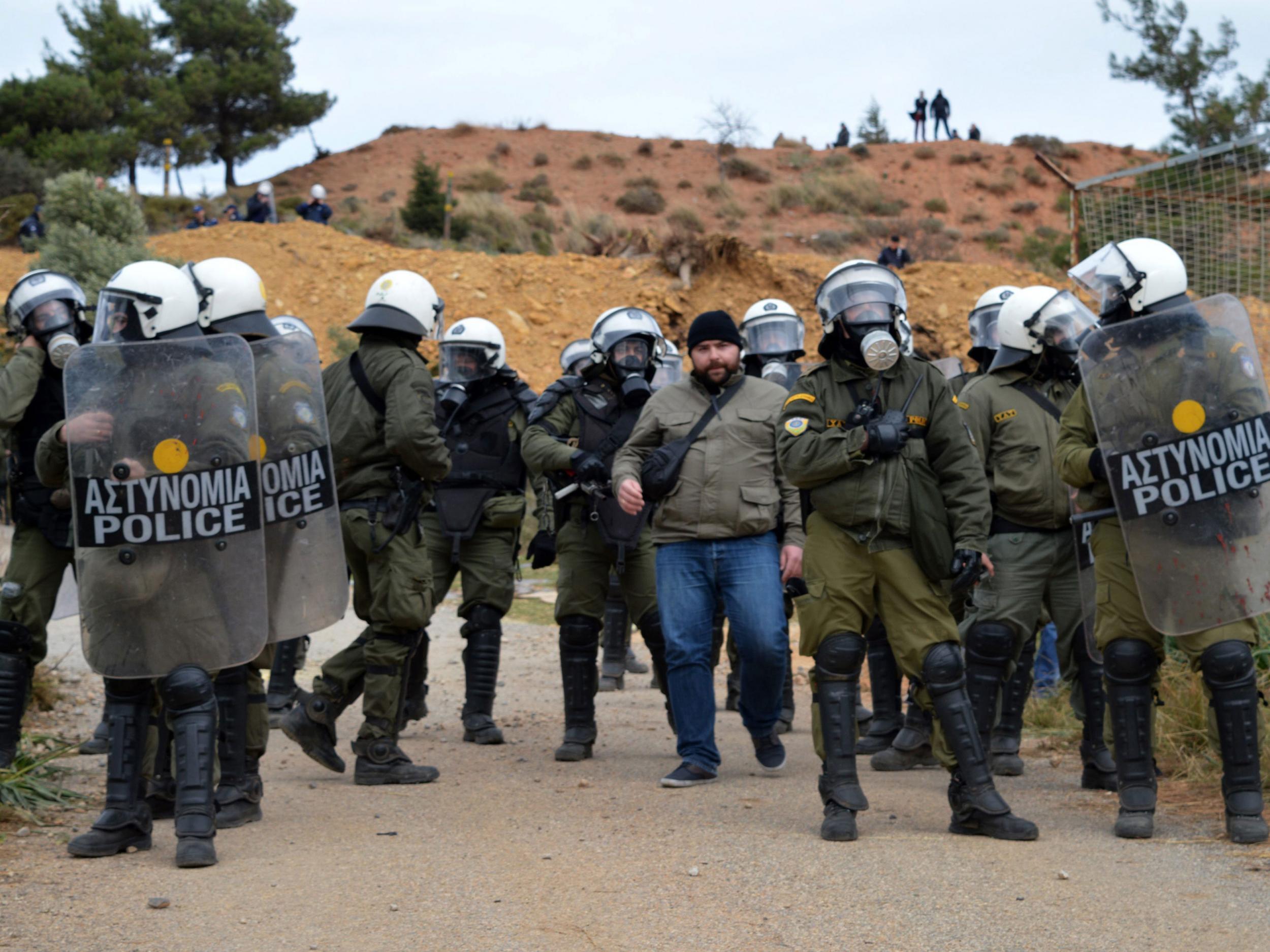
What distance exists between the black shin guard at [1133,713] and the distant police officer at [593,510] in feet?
8.31

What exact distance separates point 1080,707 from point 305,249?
2624 cm

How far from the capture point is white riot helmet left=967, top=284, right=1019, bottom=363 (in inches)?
281

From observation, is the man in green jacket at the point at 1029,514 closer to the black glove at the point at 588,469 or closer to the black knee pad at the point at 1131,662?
the black knee pad at the point at 1131,662

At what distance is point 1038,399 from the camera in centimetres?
645

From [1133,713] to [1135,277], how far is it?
1.62 meters

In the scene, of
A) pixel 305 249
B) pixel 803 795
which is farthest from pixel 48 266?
pixel 803 795

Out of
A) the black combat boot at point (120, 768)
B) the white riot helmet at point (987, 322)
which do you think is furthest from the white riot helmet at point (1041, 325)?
the black combat boot at point (120, 768)

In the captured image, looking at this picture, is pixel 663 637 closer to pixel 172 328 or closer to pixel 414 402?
pixel 414 402

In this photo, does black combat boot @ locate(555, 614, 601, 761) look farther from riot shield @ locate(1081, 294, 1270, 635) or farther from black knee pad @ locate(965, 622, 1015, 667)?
riot shield @ locate(1081, 294, 1270, 635)

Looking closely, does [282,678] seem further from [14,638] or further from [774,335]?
[774,335]

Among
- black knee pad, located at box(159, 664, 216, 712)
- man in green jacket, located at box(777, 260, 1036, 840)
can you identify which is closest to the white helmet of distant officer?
man in green jacket, located at box(777, 260, 1036, 840)

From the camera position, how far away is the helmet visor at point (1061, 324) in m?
6.35

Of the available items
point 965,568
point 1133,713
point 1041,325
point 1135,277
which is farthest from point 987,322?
point 1133,713

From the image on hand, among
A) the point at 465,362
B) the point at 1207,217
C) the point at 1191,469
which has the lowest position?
the point at 1191,469
